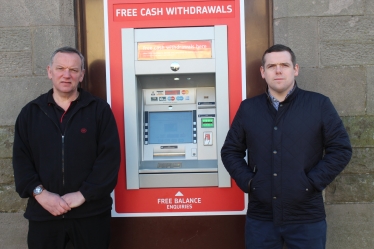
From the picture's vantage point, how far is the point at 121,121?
3.05 metres

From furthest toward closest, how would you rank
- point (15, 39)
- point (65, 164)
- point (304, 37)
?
point (15, 39), point (304, 37), point (65, 164)

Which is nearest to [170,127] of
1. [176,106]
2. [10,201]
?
[176,106]

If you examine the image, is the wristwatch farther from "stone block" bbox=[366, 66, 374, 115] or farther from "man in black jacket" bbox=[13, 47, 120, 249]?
"stone block" bbox=[366, 66, 374, 115]

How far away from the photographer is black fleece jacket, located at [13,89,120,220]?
2.45 metres

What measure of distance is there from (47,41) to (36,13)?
0.23m

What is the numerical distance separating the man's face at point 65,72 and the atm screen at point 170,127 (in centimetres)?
74

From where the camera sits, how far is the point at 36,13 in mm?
3082

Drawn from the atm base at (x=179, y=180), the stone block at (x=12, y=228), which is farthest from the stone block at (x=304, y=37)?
the stone block at (x=12, y=228)

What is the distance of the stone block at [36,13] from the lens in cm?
307

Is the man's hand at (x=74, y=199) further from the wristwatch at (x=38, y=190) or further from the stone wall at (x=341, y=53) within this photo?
the stone wall at (x=341, y=53)

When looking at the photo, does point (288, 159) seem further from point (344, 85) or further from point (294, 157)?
point (344, 85)

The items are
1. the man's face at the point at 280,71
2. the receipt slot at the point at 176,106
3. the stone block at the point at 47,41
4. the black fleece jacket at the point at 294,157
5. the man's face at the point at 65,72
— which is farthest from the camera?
the stone block at the point at 47,41

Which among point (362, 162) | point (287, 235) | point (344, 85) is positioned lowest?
point (287, 235)

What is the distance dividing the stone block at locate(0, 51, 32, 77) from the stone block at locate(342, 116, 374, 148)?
8.15 feet
